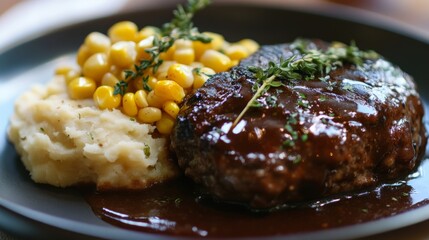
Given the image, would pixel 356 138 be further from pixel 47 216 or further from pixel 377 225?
pixel 47 216

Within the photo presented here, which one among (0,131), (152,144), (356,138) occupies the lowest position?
(0,131)

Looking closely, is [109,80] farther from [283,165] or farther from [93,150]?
[283,165]

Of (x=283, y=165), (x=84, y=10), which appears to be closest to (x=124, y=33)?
(x=283, y=165)

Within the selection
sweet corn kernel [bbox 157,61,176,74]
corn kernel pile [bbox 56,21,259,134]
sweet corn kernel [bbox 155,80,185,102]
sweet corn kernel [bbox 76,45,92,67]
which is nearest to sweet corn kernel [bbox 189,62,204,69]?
corn kernel pile [bbox 56,21,259,134]

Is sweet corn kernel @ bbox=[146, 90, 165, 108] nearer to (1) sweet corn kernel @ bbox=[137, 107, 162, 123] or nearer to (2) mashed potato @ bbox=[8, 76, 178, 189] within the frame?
(1) sweet corn kernel @ bbox=[137, 107, 162, 123]

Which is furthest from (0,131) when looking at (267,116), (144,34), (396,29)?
(396,29)
